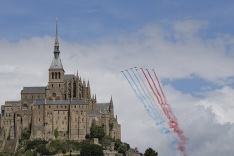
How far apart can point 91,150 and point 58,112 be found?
2123 cm

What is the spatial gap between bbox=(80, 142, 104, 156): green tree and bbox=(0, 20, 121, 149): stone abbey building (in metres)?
11.4

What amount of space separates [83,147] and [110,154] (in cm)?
946

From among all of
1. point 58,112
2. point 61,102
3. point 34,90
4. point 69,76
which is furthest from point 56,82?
point 58,112

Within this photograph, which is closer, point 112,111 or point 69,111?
point 69,111

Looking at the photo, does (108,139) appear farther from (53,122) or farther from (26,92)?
(26,92)

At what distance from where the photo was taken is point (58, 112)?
185875 millimetres

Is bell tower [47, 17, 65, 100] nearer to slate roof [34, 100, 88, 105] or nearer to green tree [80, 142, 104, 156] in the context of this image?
slate roof [34, 100, 88, 105]

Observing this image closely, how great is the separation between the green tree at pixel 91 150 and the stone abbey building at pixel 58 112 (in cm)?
1136

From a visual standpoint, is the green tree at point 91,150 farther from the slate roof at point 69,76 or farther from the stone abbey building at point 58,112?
the slate roof at point 69,76

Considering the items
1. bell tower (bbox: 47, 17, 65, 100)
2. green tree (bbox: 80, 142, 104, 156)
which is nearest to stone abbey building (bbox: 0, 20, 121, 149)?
bell tower (bbox: 47, 17, 65, 100)

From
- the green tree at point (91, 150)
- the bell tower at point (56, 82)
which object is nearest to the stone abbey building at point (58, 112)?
the bell tower at point (56, 82)

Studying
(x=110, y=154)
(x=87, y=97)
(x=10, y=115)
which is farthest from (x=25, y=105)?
(x=110, y=154)

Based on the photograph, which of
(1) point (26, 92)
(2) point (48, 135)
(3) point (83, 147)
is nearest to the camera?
(3) point (83, 147)

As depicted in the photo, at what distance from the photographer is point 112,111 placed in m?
198
